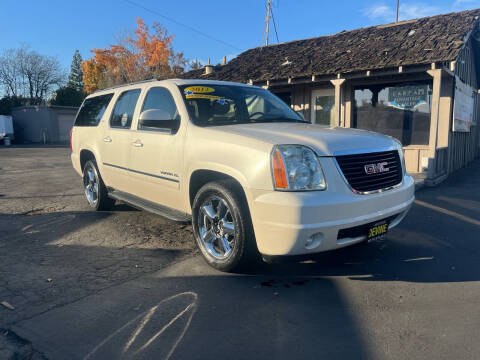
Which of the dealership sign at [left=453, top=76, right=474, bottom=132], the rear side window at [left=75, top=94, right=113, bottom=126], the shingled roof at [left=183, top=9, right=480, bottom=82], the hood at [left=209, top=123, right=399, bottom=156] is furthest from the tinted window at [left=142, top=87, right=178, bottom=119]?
the dealership sign at [left=453, top=76, right=474, bottom=132]

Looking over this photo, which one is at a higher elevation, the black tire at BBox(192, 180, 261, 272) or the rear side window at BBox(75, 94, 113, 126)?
the rear side window at BBox(75, 94, 113, 126)

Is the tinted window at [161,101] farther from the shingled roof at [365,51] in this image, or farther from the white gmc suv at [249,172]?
the shingled roof at [365,51]

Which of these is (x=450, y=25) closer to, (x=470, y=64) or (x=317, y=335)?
(x=470, y=64)

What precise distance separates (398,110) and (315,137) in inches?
359

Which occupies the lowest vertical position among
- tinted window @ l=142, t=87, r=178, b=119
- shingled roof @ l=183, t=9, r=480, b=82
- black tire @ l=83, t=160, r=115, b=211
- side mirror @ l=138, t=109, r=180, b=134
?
black tire @ l=83, t=160, r=115, b=211

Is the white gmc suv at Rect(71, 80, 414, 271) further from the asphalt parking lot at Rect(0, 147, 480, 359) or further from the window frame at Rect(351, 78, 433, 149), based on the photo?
the window frame at Rect(351, 78, 433, 149)

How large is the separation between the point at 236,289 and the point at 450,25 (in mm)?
10852

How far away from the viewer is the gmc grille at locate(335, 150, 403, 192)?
3328 millimetres

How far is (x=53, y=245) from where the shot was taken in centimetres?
464

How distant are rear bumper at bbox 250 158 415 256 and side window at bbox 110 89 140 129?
2679 millimetres

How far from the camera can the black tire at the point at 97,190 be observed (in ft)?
19.7

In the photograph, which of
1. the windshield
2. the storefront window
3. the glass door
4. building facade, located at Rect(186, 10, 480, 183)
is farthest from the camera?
the glass door

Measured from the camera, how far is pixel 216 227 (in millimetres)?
3799

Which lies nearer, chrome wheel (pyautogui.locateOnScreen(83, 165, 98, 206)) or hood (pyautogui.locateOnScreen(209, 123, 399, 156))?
hood (pyautogui.locateOnScreen(209, 123, 399, 156))
